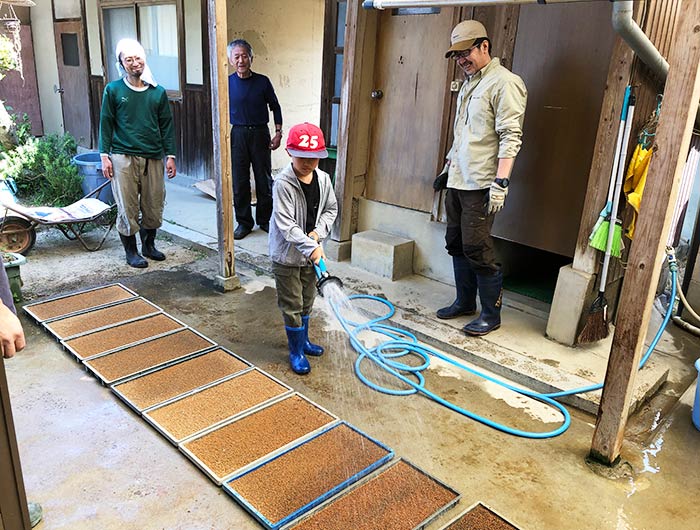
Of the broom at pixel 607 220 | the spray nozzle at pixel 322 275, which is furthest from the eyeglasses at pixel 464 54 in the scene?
the spray nozzle at pixel 322 275

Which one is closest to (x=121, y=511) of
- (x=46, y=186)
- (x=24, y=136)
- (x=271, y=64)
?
(x=46, y=186)

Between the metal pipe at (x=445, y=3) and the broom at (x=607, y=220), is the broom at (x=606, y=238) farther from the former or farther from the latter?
the metal pipe at (x=445, y=3)

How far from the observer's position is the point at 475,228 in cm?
365

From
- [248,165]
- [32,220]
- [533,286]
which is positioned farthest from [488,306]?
[32,220]

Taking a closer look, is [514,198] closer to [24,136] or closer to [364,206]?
[364,206]

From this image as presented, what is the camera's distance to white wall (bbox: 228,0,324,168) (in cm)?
731

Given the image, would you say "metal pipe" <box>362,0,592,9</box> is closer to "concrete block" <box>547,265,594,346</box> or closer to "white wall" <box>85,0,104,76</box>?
"concrete block" <box>547,265,594,346</box>

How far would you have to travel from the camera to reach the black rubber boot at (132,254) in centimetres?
493

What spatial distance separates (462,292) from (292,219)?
5.05 ft

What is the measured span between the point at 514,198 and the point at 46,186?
557 centimetres

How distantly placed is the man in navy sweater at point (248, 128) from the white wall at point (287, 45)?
217cm

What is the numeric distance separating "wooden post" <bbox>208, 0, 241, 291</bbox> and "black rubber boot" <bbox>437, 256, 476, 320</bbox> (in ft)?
5.68

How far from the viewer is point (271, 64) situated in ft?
25.3

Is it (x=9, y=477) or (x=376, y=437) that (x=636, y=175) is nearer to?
(x=376, y=437)
